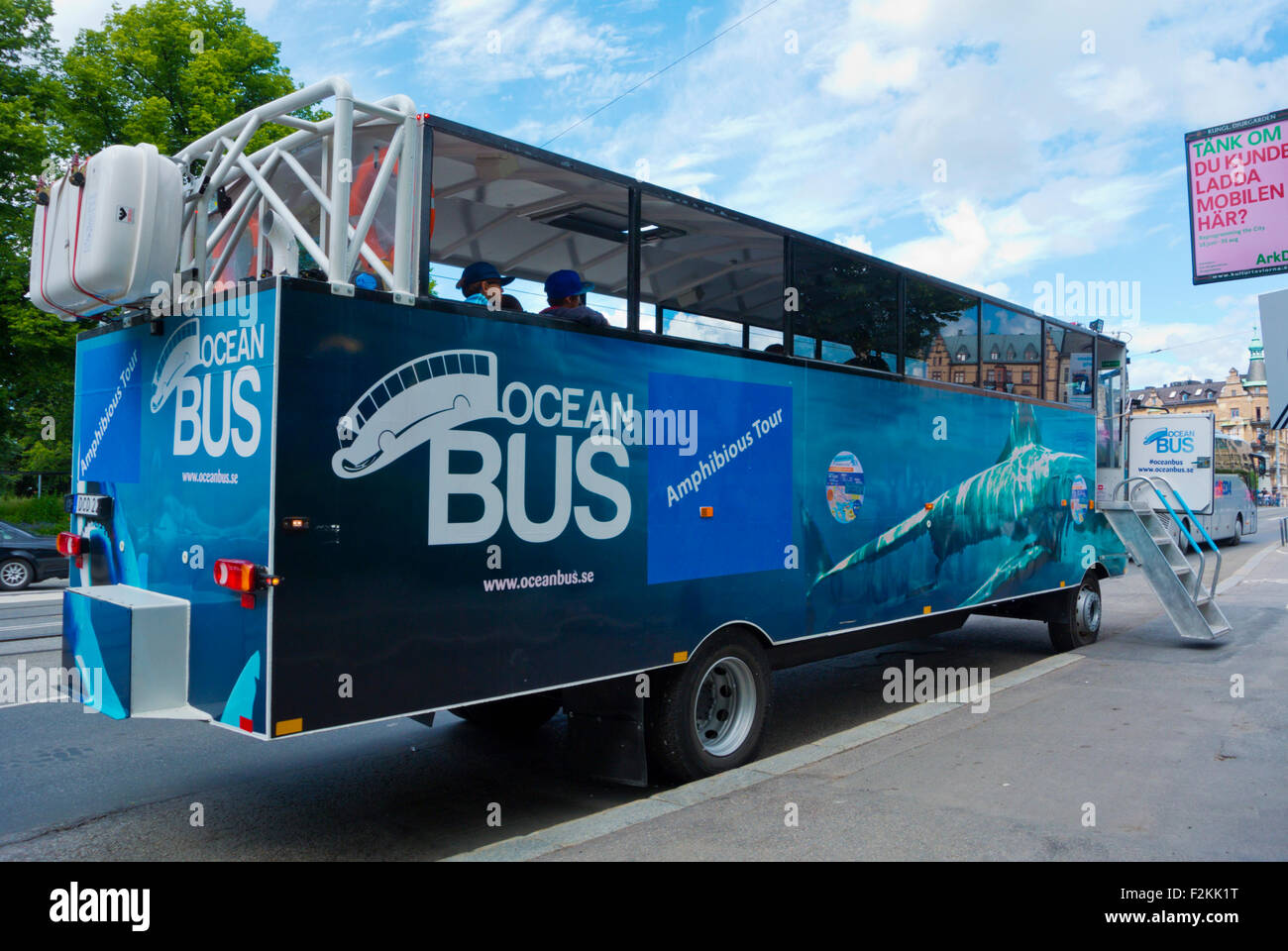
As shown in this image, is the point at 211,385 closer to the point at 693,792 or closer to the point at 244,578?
the point at 244,578

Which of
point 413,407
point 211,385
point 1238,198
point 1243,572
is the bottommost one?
point 1243,572

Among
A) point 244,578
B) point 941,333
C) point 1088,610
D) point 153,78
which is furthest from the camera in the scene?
point 153,78

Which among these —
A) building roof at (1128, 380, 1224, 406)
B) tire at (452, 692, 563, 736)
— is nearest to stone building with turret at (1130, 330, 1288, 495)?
building roof at (1128, 380, 1224, 406)

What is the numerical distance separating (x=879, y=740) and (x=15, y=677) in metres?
7.28

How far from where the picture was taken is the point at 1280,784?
554 centimetres

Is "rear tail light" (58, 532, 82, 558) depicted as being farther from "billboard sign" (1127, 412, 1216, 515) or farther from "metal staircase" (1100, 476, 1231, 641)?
"billboard sign" (1127, 412, 1216, 515)

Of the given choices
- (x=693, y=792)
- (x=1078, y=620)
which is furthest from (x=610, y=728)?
(x=1078, y=620)

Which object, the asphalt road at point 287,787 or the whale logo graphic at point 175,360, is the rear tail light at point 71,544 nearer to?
the whale logo graphic at point 175,360

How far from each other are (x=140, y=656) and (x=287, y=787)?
1809mm

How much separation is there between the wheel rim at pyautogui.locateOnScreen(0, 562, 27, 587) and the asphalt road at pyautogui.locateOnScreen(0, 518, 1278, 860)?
1073cm

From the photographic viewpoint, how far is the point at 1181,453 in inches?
922
